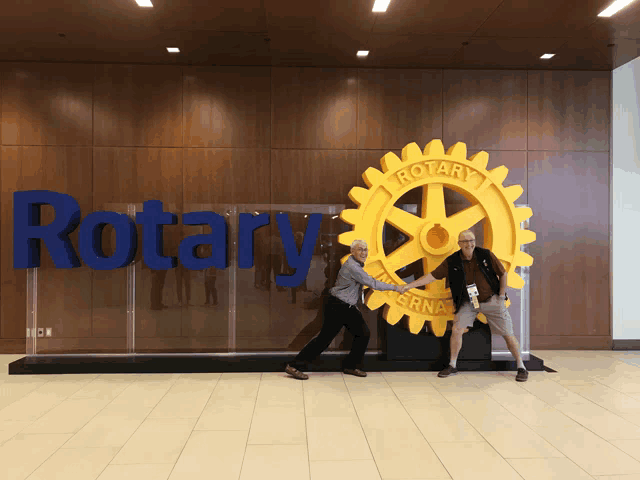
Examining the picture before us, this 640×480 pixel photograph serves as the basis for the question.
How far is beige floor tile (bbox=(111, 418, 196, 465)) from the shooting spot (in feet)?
10.5

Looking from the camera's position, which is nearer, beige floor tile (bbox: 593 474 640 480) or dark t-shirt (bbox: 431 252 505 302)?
beige floor tile (bbox: 593 474 640 480)

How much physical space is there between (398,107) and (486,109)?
1205 millimetres

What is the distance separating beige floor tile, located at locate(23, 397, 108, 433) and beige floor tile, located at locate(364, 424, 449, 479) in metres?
2.26

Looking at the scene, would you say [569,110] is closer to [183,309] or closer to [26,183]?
[183,309]

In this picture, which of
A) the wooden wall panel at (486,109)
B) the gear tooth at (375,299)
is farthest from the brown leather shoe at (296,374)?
the wooden wall panel at (486,109)

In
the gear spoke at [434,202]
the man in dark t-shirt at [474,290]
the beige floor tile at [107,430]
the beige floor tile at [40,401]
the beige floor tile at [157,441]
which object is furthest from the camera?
the gear spoke at [434,202]

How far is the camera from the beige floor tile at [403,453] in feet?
9.84

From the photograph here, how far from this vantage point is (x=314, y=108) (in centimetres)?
647

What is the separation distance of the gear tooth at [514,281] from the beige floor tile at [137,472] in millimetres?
3962

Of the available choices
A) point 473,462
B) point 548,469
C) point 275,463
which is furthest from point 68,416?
point 548,469

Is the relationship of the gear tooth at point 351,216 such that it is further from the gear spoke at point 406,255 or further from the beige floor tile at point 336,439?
the beige floor tile at point 336,439

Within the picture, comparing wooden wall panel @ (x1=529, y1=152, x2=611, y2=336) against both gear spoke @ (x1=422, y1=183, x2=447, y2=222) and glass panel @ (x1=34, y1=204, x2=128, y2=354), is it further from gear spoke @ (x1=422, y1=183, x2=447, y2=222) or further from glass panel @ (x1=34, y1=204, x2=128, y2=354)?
glass panel @ (x1=34, y1=204, x2=128, y2=354)

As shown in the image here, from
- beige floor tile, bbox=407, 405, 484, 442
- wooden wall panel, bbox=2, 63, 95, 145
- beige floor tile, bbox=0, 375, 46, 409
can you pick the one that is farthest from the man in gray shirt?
wooden wall panel, bbox=2, 63, 95, 145

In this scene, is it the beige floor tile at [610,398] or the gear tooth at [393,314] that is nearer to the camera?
the beige floor tile at [610,398]
